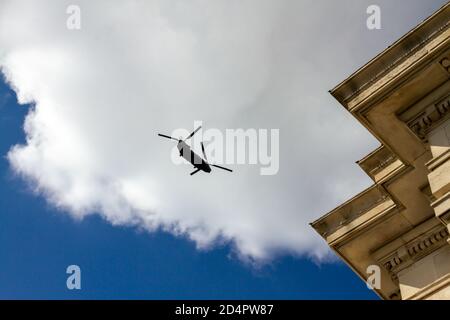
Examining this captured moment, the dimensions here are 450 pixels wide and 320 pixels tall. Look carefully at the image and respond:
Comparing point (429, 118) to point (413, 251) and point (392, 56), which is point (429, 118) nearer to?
Answer: point (392, 56)

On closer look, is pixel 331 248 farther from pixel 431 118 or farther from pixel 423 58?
pixel 423 58

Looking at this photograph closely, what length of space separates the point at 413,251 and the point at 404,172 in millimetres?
2121

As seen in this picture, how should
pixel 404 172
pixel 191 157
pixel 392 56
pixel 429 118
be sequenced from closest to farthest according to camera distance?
pixel 429 118, pixel 392 56, pixel 404 172, pixel 191 157

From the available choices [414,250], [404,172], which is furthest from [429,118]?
[414,250]

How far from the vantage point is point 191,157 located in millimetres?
40938

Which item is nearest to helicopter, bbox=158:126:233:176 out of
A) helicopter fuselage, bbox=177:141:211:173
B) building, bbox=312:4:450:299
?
helicopter fuselage, bbox=177:141:211:173

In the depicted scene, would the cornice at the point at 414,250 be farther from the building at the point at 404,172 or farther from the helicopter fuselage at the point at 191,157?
the helicopter fuselage at the point at 191,157

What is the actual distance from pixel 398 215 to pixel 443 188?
11.7ft

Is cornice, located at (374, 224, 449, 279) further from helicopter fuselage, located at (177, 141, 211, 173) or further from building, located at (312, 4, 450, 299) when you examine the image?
helicopter fuselage, located at (177, 141, 211, 173)

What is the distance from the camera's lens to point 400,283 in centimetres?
1546

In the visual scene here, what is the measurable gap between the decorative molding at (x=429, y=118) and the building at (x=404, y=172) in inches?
→ 0.9

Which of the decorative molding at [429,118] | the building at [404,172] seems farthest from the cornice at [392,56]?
the decorative molding at [429,118]
